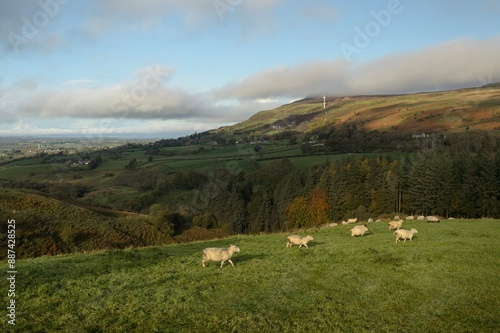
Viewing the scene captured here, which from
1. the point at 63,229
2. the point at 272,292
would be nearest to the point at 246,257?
the point at 272,292

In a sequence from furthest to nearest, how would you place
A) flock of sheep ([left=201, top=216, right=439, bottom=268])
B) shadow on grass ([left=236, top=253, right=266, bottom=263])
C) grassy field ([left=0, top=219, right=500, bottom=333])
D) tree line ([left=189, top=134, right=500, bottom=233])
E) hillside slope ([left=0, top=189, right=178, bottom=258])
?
tree line ([left=189, top=134, right=500, bottom=233]), hillside slope ([left=0, top=189, right=178, bottom=258]), shadow on grass ([left=236, top=253, right=266, bottom=263]), flock of sheep ([left=201, top=216, right=439, bottom=268]), grassy field ([left=0, top=219, right=500, bottom=333])

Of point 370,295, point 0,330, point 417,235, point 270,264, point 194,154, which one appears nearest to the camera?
point 0,330

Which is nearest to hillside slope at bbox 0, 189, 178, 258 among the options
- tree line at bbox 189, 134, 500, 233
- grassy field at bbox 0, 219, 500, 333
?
grassy field at bbox 0, 219, 500, 333

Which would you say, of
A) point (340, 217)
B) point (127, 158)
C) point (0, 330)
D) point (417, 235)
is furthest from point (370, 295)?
point (127, 158)

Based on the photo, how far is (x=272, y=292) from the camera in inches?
488

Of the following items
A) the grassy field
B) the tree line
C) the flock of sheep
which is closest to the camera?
the grassy field

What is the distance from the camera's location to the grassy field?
990cm

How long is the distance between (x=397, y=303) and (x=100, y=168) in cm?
16741

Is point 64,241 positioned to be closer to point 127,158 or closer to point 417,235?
point 417,235

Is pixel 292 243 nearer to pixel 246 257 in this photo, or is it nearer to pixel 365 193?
pixel 246 257

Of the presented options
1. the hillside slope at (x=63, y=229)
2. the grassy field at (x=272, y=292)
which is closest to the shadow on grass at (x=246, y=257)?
the grassy field at (x=272, y=292)

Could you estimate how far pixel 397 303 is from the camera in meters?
11.4

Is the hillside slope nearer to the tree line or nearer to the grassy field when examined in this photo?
the grassy field

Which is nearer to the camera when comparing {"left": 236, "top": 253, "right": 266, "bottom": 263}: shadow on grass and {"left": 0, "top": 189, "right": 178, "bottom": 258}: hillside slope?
{"left": 236, "top": 253, "right": 266, "bottom": 263}: shadow on grass
